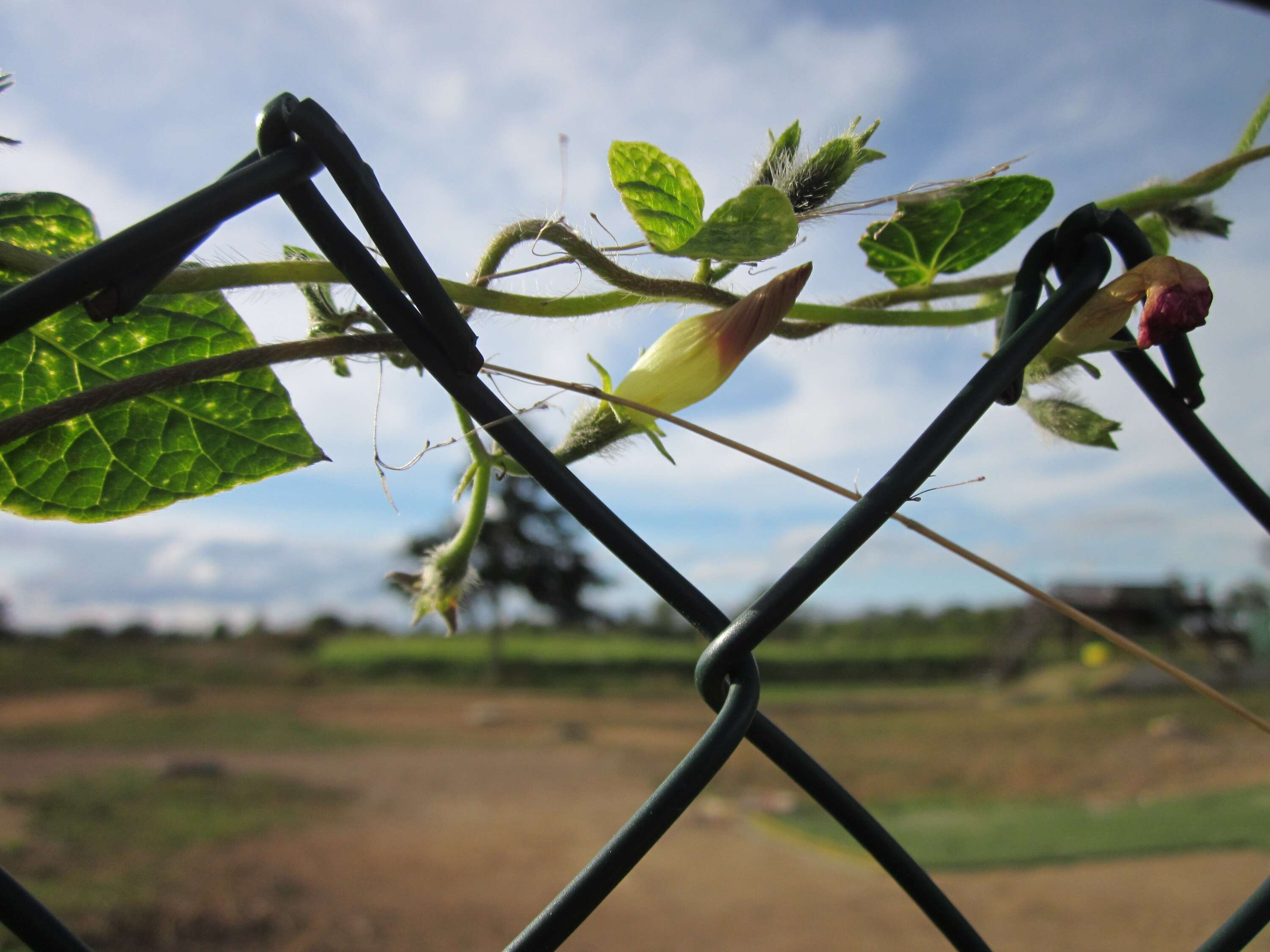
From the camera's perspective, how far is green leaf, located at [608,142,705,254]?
0.19 metres

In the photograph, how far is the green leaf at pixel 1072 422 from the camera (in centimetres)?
22

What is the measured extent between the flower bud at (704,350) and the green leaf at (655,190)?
0.07 ft

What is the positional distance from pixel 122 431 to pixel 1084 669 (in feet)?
47.2

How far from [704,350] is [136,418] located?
15cm

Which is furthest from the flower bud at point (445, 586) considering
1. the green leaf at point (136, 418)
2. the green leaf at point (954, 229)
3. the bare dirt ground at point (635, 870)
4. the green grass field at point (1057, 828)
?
the green grass field at point (1057, 828)

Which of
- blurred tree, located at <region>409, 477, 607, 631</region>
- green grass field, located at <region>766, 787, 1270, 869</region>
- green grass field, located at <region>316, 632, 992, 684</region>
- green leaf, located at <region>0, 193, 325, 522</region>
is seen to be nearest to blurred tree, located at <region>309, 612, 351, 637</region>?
green grass field, located at <region>316, 632, 992, 684</region>

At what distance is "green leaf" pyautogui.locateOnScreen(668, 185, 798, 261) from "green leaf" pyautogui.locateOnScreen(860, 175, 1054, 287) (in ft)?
0.18

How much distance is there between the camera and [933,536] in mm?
217

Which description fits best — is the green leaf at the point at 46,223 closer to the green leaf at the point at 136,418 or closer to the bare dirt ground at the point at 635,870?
the green leaf at the point at 136,418

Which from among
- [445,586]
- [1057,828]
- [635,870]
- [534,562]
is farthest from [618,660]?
[445,586]

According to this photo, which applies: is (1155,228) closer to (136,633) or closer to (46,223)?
(46,223)

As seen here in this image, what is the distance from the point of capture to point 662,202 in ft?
0.63

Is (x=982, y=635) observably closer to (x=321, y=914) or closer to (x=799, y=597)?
(x=321, y=914)

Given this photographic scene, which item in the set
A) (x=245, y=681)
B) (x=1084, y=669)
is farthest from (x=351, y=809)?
(x=1084, y=669)
